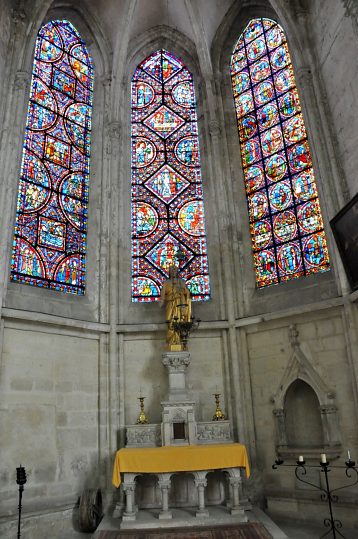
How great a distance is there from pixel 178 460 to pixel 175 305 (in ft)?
9.04

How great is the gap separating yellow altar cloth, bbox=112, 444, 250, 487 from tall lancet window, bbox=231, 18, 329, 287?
3.52 m

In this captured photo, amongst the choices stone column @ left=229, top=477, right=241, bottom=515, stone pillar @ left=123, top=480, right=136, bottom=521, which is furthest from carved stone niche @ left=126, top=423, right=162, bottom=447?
stone column @ left=229, top=477, right=241, bottom=515

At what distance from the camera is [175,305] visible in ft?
29.3

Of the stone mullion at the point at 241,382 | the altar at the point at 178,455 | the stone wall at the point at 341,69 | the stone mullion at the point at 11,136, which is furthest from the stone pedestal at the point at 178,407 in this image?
the stone wall at the point at 341,69

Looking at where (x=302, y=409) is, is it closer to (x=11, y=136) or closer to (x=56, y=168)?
(x=56, y=168)

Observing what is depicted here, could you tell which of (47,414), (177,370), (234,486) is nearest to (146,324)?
(177,370)

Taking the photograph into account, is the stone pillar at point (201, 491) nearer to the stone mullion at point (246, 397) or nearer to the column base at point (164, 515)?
the column base at point (164, 515)

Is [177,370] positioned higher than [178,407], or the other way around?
[177,370]

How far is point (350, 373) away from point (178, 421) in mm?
2959

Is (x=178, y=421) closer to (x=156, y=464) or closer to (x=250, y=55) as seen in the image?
(x=156, y=464)

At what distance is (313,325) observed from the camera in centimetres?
845

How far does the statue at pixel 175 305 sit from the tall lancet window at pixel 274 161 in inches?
67.4

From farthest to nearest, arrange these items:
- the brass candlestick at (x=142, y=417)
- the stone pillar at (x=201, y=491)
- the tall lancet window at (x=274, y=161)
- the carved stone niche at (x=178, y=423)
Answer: the tall lancet window at (x=274, y=161), the brass candlestick at (x=142, y=417), the carved stone niche at (x=178, y=423), the stone pillar at (x=201, y=491)

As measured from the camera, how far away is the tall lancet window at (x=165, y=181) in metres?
10.2
